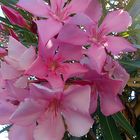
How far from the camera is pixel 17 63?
57cm

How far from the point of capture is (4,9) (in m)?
0.75

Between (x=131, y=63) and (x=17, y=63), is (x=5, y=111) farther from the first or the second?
(x=131, y=63)

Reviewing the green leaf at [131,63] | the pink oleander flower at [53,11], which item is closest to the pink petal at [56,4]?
the pink oleander flower at [53,11]

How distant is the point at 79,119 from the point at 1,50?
21 centimetres

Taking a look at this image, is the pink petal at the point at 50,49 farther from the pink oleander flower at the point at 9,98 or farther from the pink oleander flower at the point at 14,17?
the pink oleander flower at the point at 14,17

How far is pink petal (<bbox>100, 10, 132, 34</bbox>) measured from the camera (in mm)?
634

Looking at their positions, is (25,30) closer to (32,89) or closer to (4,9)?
(4,9)

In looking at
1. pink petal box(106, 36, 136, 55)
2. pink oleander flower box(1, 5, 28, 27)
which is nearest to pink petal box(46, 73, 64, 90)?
pink petal box(106, 36, 136, 55)

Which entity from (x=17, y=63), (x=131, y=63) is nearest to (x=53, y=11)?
(x=17, y=63)

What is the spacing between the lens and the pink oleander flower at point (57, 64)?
558mm

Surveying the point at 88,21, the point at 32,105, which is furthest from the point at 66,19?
the point at 32,105

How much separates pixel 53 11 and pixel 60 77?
0.40 ft

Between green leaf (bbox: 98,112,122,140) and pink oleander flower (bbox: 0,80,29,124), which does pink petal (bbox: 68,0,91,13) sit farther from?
green leaf (bbox: 98,112,122,140)

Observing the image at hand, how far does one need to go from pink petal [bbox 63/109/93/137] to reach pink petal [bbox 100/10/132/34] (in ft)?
0.53
